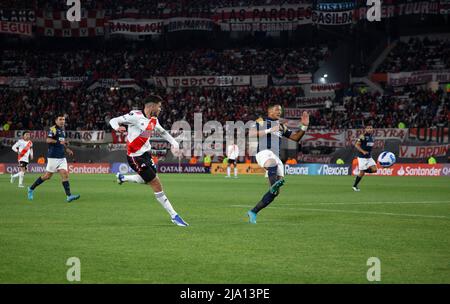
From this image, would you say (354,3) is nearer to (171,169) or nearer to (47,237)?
(171,169)

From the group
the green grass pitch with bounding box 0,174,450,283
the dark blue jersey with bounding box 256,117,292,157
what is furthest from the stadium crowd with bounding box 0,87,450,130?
the dark blue jersey with bounding box 256,117,292,157

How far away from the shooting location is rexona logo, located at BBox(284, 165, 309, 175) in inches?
1852

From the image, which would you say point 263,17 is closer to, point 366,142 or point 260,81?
point 260,81

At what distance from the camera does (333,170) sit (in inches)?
1801

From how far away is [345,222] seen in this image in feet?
48.8

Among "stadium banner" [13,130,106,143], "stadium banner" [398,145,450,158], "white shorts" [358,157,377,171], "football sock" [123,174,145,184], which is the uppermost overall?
"football sock" [123,174,145,184]

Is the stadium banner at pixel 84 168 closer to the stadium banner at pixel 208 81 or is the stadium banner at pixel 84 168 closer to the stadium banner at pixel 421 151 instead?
the stadium banner at pixel 208 81

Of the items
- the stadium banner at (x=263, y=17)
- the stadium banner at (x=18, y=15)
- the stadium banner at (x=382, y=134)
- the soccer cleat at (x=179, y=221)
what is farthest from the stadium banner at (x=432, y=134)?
the stadium banner at (x=18, y=15)

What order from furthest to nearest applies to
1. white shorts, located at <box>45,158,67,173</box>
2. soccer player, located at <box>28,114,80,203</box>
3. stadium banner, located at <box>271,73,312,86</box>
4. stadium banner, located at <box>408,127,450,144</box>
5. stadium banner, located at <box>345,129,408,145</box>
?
stadium banner, located at <box>271,73,312,86</box> → stadium banner, located at <box>345,129,408,145</box> → stadium banner, located at <box>408,127,450,144</box> → white shorts, located at <box>45,158,67,173</box> → soccer player, located at <box>28,114,80,203</box>

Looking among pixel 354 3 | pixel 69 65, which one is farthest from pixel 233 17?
pixel 69 65

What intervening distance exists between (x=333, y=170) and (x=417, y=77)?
1502 centimetres

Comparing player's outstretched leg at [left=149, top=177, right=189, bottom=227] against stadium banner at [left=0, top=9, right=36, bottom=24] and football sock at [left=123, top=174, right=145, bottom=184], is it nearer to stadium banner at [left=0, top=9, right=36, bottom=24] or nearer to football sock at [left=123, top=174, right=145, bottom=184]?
football sock at [left=123, top=174, right=145, bottom=184]

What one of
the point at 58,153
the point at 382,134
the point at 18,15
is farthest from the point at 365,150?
the point at 18,15

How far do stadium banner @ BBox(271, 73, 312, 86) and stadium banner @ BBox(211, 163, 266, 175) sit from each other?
48.8 ft
